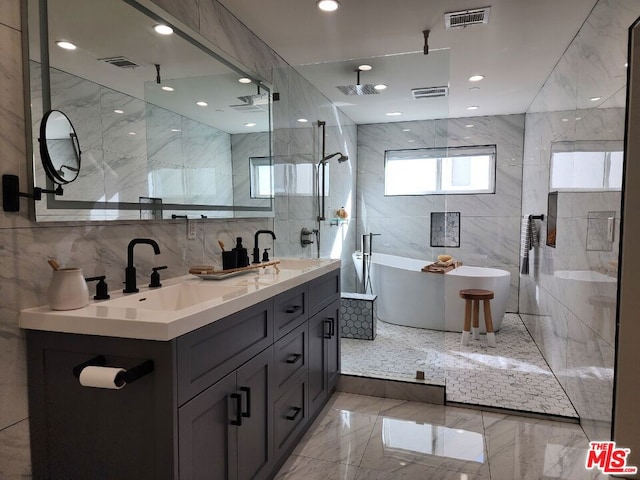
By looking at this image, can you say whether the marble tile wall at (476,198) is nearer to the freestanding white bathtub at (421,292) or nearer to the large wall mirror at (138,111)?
the freestanding white bathtub at (421,292)

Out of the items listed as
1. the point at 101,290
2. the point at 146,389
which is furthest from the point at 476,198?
the point at 146,389

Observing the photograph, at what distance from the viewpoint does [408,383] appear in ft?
9.93

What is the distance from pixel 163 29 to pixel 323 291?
5.53 ft

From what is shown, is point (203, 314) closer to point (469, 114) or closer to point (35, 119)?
point (35, 119)

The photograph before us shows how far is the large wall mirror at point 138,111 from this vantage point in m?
1.50

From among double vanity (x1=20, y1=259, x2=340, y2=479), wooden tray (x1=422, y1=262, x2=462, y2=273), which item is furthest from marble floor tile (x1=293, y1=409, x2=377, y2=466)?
wooden tray (x1=422, y1=262, x2=462, y2=273)

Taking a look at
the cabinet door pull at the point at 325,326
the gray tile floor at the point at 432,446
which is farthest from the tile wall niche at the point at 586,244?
the cabinet door pull at the point at 325,326

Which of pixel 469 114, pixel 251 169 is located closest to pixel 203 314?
pixel 251 169

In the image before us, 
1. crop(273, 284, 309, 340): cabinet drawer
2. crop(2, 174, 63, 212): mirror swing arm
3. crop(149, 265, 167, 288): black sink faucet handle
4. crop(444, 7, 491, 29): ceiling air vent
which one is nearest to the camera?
crop(2, 174, 63, 212): mirror swing arm

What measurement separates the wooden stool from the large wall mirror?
2.54 metres

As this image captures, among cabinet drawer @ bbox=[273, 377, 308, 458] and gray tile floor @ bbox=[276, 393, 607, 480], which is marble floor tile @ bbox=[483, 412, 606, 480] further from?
cabinet drawer @ bbox=[273, 377, 308, 458]

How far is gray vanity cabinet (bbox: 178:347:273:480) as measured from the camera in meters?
1.36

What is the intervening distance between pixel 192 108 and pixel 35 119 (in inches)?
37.8

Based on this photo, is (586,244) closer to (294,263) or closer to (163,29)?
(294,263)
